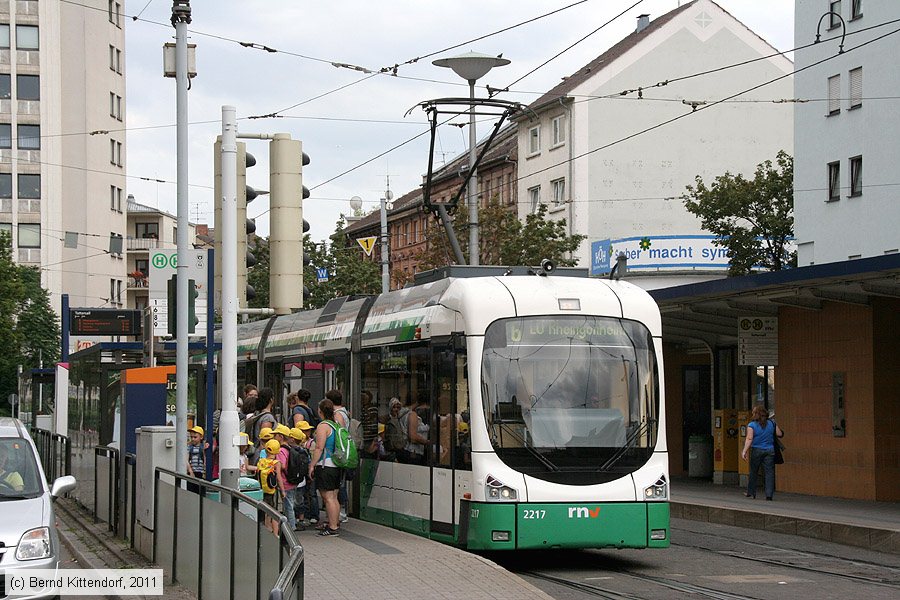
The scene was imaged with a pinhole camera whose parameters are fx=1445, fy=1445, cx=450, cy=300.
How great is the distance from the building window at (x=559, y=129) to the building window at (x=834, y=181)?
755 inches

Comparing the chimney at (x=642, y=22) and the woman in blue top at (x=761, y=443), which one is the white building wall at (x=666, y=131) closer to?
the chimney at (x=642, y=22)

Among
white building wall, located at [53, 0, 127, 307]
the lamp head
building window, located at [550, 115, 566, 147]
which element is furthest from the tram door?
white building wall, located at [53, 0, 127, 307]

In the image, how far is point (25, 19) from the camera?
7669 cm

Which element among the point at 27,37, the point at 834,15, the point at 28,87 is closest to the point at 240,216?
the point at 834,15

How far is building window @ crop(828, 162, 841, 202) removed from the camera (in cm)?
4378

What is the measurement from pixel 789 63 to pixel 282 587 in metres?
60.2

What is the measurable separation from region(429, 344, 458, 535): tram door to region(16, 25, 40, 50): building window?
66.9 meters

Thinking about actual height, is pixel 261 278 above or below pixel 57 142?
below

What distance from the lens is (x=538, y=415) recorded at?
45.6ft

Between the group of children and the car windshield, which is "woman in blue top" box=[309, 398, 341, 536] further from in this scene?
the car windshield

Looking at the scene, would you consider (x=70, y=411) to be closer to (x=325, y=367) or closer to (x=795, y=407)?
(x=325, y=367)

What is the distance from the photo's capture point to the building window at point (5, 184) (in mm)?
77250

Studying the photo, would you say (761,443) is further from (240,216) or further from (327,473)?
(240,216)

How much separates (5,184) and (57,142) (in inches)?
141
